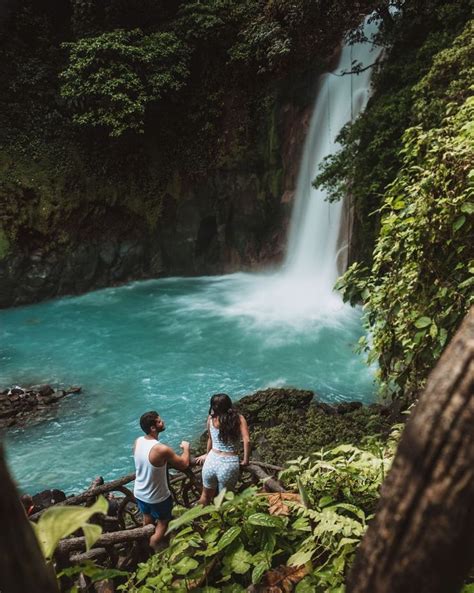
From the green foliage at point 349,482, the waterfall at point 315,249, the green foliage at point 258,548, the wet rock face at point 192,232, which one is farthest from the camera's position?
the wet rock face at point 192,232

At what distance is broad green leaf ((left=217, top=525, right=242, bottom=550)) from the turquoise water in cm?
508

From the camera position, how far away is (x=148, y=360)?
10.9 m

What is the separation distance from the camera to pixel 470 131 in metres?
4.10

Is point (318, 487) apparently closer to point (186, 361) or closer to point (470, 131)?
point (470, 131)

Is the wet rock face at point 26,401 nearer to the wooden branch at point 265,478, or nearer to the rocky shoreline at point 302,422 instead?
the rocky shoreline at point 302,422

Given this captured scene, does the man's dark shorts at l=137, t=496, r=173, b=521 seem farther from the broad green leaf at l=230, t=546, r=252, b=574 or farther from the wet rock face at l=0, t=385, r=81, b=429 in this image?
the wet rock face at l=0, t=385, r=81, b=429

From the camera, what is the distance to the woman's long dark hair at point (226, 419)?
395 cm

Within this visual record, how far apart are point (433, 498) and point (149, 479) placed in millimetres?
3161

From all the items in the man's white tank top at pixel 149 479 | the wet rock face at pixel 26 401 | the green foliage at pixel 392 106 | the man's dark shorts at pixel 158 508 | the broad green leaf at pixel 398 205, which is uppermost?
the green foliage at pixel 392 106

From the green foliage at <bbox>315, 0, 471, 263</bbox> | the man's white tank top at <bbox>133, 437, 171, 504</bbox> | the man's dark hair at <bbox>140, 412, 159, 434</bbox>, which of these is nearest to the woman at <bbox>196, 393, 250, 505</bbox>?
the man's white tank top at <bbox>133, 437, 171, 504</bbox>

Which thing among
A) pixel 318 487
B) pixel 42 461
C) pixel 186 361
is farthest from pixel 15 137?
pixel 318 487

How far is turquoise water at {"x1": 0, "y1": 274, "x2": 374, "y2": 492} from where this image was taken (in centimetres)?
778

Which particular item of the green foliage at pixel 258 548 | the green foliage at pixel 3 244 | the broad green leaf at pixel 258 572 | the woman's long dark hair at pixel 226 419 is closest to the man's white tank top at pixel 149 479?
the woman's long dark hair at pixel 226 419

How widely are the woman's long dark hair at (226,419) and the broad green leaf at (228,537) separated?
4.96 ft
